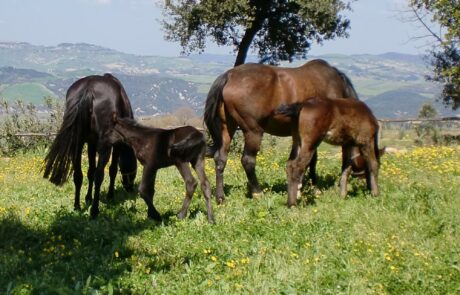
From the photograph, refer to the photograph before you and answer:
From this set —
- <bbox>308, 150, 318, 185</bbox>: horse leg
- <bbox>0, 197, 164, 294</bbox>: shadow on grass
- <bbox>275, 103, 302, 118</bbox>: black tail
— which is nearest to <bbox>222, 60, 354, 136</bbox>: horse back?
<bbox>275, 103, 302, 118</bbox>: black tail

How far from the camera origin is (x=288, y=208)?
8.78 m

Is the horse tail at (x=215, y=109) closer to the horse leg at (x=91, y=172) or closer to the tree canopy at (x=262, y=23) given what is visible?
the horse leg at (x=91, y=172)

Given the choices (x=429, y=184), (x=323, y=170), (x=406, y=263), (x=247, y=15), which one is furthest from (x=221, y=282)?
(x=247, y=15)

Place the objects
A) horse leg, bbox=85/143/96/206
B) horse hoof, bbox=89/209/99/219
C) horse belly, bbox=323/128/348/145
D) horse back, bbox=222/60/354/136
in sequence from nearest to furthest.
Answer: horse hoof, bbox=89/209/99/219 < horse belly, bbox=323/128/348/145 < horse back, bbox=222/60/354/136 < horse leg, bbox=85/143/96/206

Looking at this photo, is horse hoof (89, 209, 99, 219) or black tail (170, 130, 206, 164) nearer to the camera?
black tail (170, 130, 206, 164)

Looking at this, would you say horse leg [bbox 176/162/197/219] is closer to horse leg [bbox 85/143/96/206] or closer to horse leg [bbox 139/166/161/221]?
horse leg [bbox 139/166/161/221]

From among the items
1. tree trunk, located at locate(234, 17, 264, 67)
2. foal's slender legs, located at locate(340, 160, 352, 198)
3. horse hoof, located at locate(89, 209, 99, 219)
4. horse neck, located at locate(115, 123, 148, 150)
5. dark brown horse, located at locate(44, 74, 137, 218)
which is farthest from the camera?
tree trunk, located at locate(234, 17, 264, 67)

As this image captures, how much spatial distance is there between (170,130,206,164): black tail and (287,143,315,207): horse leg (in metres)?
1.53

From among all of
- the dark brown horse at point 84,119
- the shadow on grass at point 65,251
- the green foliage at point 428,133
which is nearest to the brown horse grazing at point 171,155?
the shadow on grass at point 65,251

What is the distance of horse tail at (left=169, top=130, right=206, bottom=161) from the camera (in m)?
8.14

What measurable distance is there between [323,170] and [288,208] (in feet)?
12.3

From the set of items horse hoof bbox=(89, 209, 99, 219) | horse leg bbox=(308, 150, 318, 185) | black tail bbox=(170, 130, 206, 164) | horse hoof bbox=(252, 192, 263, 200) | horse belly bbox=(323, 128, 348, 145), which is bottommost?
horse hoof bbox=(89, 209, 99, 219)

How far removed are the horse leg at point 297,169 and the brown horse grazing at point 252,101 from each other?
1.01 metres

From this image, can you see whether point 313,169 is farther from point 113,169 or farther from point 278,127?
point 113,169
